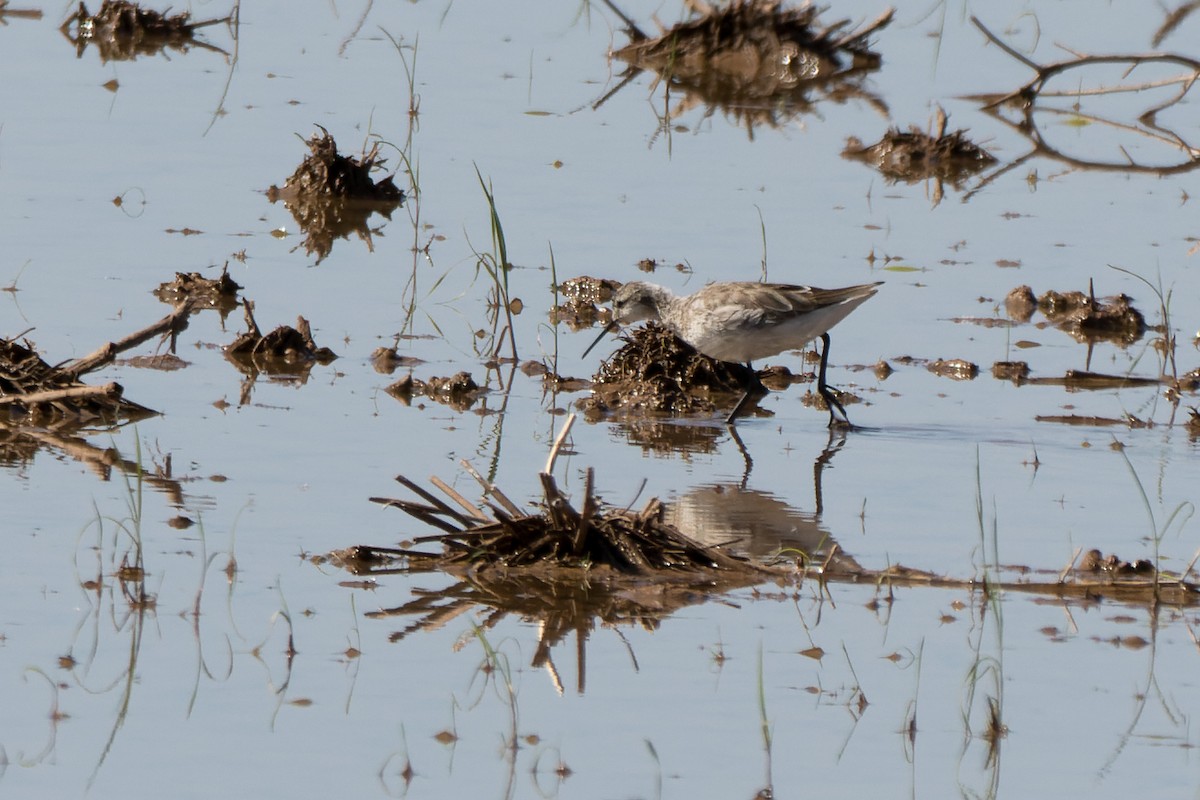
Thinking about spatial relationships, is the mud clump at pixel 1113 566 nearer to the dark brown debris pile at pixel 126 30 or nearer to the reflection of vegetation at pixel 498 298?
the reflection of vegetation at pixel 498 298

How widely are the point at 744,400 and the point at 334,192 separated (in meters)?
4.73

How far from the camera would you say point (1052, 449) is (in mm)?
10656

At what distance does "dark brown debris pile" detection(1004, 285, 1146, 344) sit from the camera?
42.5 feet

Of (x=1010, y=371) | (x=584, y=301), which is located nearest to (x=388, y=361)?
(x=584, y=301)

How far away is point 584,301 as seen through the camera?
42.4 ft

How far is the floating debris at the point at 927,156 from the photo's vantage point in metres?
16.7

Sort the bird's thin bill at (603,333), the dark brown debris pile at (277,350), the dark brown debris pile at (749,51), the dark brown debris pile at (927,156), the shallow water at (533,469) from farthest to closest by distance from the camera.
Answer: the dark brown debris pile at (749,51) < the dark brown debris pile at (927,156) < the bird's thin bill at (603,333) < the dark brown debris pile at (277,350) < the shallow water at (533,469)

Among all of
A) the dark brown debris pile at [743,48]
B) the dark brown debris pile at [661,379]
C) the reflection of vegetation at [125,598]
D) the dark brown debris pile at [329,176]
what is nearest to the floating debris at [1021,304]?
the dark brown debris pile at [661,379]

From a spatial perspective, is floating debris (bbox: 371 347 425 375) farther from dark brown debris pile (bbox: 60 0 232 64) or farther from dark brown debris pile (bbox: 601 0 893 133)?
dark brown debris pile (bbox: 60 0 232 64)

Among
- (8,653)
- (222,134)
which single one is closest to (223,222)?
(222,134)

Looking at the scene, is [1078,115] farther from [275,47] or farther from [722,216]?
[275,47]

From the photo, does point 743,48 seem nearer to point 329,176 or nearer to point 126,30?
point 126,30

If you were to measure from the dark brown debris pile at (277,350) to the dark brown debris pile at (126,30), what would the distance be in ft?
26.5

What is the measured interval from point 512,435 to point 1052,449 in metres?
2.84
